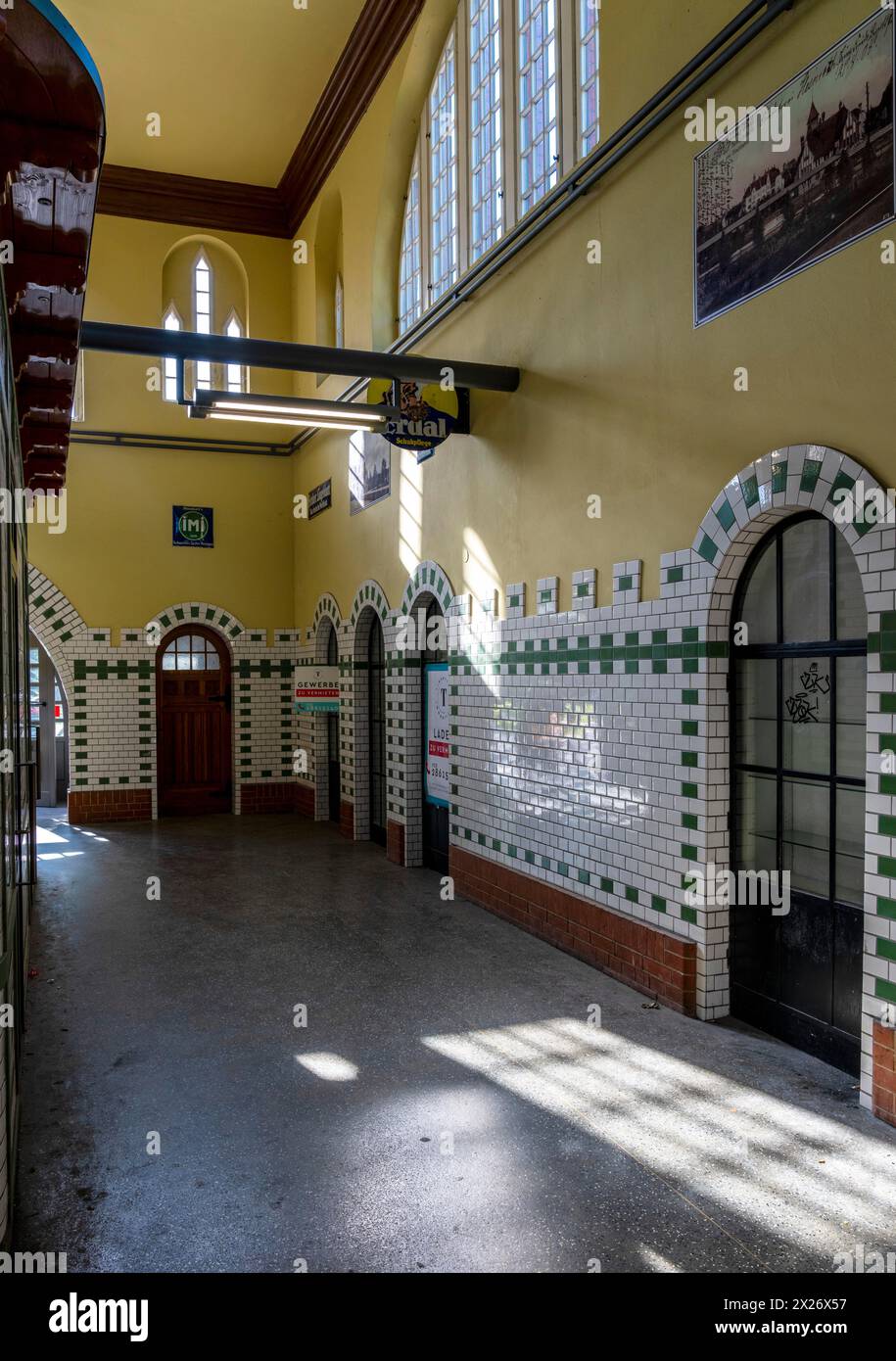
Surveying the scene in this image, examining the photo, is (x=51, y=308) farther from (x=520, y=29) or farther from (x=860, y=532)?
(x=520, y=29)

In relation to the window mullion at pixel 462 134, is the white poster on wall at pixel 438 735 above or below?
below

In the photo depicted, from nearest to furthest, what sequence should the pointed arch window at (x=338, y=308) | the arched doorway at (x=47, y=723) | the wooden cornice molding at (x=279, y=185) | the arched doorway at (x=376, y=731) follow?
the wooden cornice molding at (x=279, y=185) → the arched doorway at (x=376, y=731) → the pointed arch window at (x=338, y=308) → the arched doorway at (x=47, y=723)

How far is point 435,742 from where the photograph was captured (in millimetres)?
8992

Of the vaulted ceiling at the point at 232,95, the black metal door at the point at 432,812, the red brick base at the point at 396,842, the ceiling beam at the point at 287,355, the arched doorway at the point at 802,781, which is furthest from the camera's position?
the vaulted ceiling at the point at 232,95

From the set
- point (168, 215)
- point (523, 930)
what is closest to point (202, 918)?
point (523, 930)

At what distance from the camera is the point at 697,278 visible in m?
5.05

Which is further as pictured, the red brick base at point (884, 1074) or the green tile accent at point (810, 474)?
the green tile accent at point (810, 474)

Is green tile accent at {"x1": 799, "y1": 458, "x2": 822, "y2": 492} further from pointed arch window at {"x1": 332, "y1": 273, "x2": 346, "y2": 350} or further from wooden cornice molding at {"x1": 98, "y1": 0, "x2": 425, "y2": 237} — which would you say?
pointed arch window at {"x1": 332, "y1": 273, "x2": 346, "y2": 350}

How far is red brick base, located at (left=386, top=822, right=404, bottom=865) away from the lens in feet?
30.8

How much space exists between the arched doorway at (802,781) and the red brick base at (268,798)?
926 centimetres

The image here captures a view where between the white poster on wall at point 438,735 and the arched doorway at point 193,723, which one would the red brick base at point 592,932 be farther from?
the arched doorway at point 193,723

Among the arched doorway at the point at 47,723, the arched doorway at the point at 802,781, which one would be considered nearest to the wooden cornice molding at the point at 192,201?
the arched doorway at the point at 47,723

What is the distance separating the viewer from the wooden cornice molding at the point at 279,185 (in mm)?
10148

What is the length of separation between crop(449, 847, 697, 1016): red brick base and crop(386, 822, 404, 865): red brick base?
1374 mm
